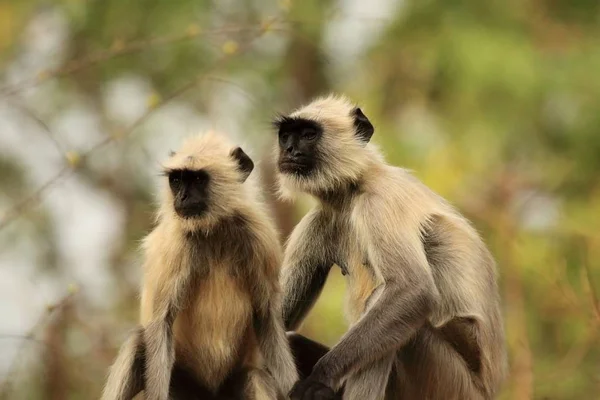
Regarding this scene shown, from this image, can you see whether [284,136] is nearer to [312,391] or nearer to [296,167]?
[296,167]

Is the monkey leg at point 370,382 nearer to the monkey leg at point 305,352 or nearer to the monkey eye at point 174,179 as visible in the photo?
the monkey leg at point 305,352

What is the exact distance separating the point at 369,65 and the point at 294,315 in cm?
656

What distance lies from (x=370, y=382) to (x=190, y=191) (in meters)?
1.16

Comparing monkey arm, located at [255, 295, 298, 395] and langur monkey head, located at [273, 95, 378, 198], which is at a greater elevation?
langur monkey head, located at [273, 95, 378, 198]

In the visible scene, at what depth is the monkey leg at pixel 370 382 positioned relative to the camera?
15.7ft

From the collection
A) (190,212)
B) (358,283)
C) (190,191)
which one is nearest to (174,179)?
(190,191)

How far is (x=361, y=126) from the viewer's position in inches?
221

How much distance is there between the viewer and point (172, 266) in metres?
5.03

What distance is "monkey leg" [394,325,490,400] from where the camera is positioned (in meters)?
4.96

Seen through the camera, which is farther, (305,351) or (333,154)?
(305,351)

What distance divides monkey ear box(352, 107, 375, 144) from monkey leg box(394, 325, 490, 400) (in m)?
1.07

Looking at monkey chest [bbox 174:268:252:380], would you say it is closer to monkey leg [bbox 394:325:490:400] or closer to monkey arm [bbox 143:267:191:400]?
monkey arm [bbox 143:267:191:400]

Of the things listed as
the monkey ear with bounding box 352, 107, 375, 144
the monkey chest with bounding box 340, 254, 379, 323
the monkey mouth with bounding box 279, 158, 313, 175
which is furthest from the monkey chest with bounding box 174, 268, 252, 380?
the monkey ear with bounding box 352, 107, 375, 144

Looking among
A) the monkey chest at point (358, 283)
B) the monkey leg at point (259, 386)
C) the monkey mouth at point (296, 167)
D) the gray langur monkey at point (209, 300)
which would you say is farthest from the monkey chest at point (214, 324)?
the monkey mouth at point (296, 167)
